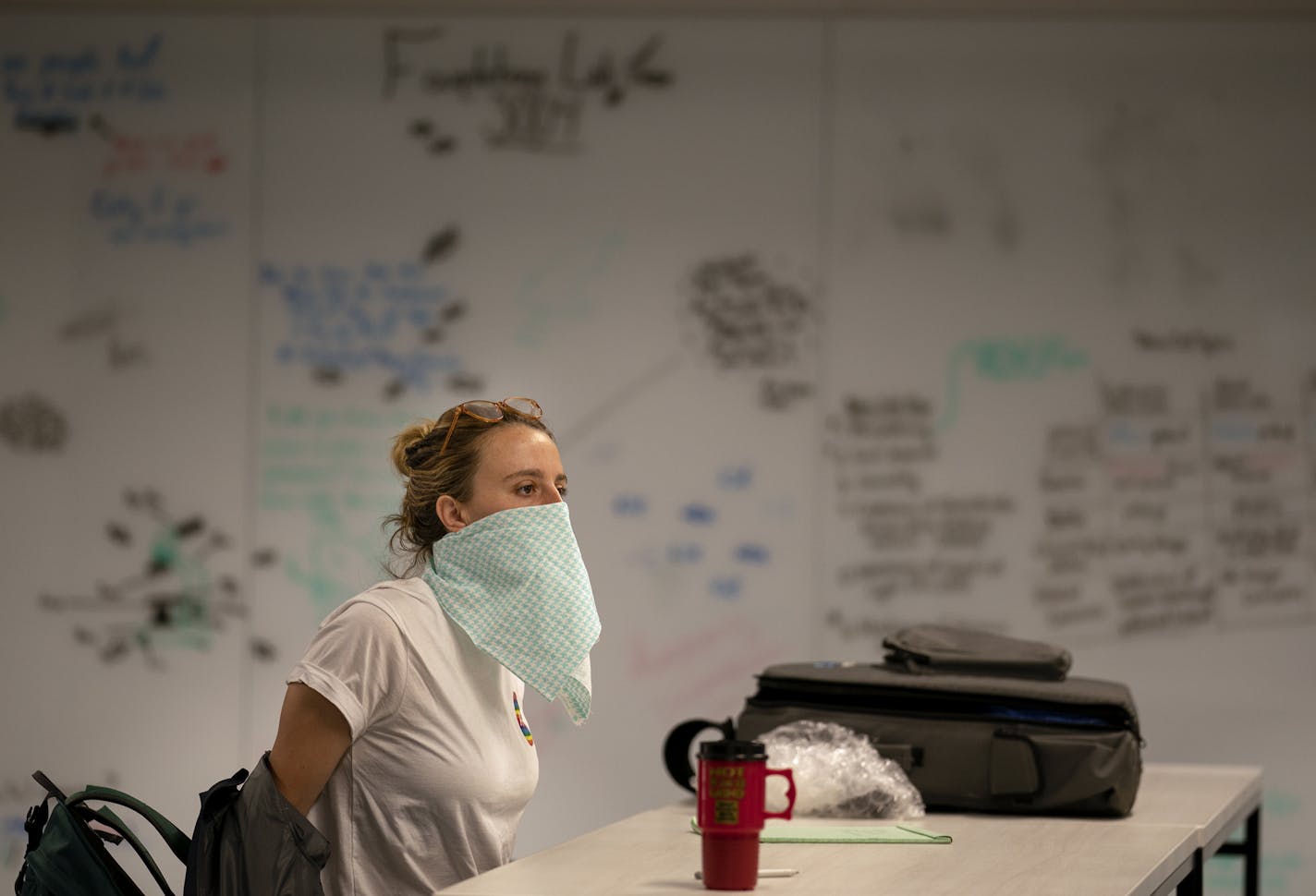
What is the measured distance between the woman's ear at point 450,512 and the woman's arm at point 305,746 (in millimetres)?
372

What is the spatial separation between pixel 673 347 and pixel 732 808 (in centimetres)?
282

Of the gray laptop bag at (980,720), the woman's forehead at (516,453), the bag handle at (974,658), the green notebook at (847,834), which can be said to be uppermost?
the woman's forehead at (516,453)

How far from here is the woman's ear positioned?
7.27 feet

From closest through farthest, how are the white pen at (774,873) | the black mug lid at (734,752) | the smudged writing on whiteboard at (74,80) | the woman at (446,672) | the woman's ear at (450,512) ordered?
the black mug lid at (734,752) < the white pen at (774,873) < the woman at (446,672) < the woman's ear at (450,512) < the smudged writing on whiteboard at (74,80)

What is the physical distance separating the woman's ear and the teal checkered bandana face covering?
37 mm

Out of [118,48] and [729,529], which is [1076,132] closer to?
[729,529]

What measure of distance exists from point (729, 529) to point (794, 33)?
4.54 ft

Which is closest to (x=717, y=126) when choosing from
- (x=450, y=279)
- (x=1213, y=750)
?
(x=450, y=279)

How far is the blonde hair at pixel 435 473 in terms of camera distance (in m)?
2.24

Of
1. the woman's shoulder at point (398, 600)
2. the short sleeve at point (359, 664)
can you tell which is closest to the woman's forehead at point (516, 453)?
the woman's shoulder at point (398, 600)

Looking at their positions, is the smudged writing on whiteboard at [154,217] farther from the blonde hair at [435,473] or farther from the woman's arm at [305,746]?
the woman's arm at [305,746]

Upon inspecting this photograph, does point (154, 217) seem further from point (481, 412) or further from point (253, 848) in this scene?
point (253, 848)

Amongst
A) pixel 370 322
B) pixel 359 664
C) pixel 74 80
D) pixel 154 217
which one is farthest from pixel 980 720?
pixel 74 80

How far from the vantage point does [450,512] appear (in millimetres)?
2221
